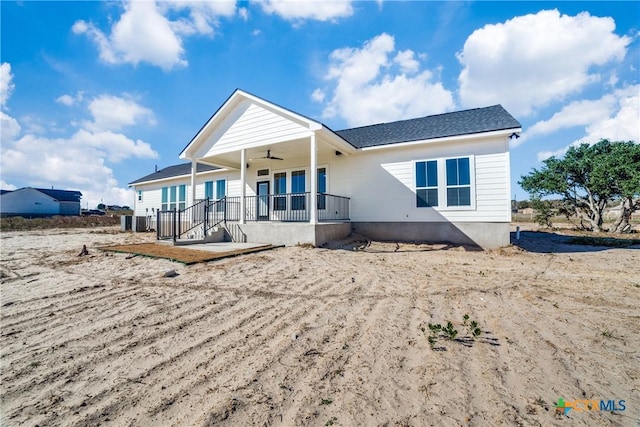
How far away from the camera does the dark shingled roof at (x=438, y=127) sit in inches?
364

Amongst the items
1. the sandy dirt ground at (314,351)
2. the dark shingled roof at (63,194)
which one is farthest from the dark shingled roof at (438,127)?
the dark shingled roof at (63,194)

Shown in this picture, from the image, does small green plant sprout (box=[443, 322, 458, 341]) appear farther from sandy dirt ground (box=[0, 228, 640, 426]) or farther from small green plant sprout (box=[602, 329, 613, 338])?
small green plant sprout (box=[602, 329, 613, 338])


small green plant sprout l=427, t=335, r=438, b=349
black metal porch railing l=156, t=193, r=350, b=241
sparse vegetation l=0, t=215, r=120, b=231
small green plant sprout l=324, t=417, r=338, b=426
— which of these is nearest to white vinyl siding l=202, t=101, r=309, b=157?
black metal porch railing l=156, t=193, r=350, b=241

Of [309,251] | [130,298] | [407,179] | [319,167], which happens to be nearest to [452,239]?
[407,179]

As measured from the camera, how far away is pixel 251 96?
10141 mm

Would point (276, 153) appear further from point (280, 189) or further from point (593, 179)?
point (593, 179)

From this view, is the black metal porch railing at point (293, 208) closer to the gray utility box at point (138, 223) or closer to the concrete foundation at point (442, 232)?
the concrete foundation at point (442, 232)

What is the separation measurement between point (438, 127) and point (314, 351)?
410 inches

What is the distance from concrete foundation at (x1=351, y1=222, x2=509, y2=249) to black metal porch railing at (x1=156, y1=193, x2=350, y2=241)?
4.03 feet

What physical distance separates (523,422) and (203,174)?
17.5 meters

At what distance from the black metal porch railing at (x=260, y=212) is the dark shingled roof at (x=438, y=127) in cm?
288

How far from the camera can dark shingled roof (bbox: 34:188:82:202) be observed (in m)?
44.2

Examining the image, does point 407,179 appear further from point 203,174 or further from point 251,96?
point 203,174

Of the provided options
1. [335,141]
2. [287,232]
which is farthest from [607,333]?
[335,141]
